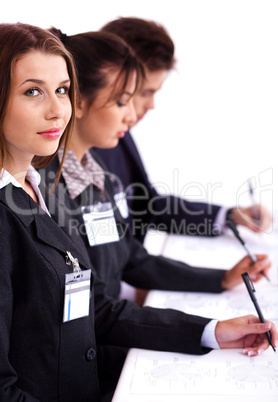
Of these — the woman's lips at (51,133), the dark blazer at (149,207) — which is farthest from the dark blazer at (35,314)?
the dark blazer at (149,207)

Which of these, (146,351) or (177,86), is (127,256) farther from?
(177,86)

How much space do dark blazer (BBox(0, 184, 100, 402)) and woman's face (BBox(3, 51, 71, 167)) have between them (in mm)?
98

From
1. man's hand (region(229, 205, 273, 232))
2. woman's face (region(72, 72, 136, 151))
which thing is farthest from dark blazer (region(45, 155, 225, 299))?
man's hand (region(229, 205, 273, 232))

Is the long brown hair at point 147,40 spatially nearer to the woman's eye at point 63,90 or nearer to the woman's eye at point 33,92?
the woman's eye at point 63,90

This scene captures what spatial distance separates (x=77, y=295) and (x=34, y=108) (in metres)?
0.42

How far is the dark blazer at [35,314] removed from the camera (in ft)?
3.36

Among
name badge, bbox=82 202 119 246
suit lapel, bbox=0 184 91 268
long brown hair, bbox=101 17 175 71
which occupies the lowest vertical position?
name badge, bbox=82 202 119 246

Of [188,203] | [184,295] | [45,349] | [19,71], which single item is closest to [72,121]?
[19,71]

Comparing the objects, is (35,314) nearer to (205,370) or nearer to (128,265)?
(205,370)

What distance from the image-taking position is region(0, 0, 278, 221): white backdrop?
309 centimetres

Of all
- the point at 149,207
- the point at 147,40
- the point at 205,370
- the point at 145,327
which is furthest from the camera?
the point at 149,207

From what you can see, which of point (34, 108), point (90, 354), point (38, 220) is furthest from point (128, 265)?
point (34, 108)

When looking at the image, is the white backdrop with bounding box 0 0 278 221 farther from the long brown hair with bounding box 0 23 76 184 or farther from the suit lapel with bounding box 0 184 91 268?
the suit lapel with bounding box 0 184 91 268

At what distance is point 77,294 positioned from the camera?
1.15 meters
